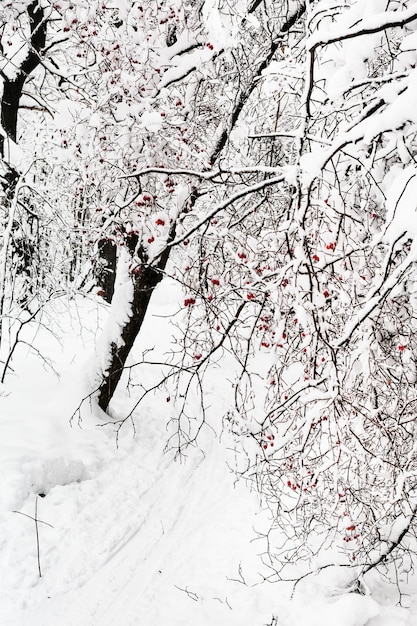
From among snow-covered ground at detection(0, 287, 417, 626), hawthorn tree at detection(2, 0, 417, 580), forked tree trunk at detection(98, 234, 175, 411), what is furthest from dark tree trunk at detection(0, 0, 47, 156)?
snow-covered ground at detection(0, 287, 417, 626)

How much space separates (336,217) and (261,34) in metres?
4.58

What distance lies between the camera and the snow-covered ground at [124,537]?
488cm

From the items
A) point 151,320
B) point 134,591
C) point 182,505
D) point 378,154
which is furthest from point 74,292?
point 151,320

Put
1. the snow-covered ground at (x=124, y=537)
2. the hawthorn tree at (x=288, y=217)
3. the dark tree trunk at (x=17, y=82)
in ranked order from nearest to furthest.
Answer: the hawthorn tree at (x=288, y=217)
the snow-covered ground at (x=124, y=537)
the dark tree trunk at (x=17, y=82)

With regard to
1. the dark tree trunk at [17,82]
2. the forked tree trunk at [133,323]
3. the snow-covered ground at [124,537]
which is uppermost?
the dark tree trunk at [17,82]

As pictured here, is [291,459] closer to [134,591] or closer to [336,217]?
[336,217]

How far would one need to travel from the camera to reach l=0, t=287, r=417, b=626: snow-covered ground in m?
→ 4.88

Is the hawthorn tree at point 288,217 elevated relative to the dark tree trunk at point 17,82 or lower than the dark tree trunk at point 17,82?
lower

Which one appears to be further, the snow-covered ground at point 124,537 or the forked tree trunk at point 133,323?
the forked tree trunk at point 133,323

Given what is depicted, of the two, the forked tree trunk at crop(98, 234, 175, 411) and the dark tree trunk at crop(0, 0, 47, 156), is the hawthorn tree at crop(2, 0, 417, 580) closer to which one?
the forked tree trunk at crop(98, 234, 175, 411)

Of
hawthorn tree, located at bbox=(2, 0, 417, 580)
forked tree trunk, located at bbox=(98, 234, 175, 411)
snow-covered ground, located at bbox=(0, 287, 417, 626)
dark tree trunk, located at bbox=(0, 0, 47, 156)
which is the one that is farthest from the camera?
dark tree trunk, located at bbox=(0, 0, 47, 156)

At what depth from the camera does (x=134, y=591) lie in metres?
5.18

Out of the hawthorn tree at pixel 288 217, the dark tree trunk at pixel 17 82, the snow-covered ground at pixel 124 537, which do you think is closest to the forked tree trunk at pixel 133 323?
the hawthorn tree at pixel 288 217

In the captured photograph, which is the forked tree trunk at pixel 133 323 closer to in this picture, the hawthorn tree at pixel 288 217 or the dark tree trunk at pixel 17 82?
the hawthorn tree at pixel 288 217
